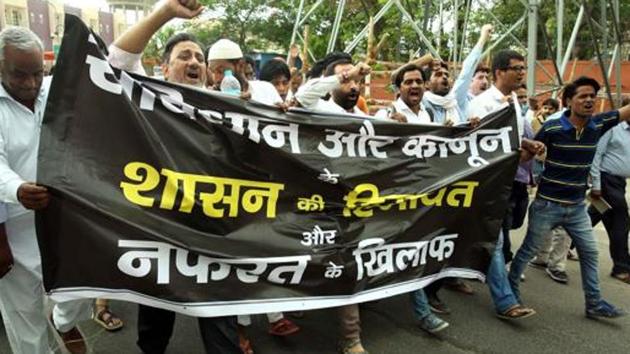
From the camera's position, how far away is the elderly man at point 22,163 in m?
2.44

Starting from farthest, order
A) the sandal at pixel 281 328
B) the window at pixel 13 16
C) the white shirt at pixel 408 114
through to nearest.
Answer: the window at pixel 13 16 < the white shirt at pixel 408 114 < the sandal at pixel 281 328

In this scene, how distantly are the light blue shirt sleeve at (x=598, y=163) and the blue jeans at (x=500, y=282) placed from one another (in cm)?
142

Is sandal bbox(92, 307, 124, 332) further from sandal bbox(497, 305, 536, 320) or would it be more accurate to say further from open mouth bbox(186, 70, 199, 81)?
sandal bbox(497, 305, 536, 320)

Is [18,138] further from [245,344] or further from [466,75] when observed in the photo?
[466,75]

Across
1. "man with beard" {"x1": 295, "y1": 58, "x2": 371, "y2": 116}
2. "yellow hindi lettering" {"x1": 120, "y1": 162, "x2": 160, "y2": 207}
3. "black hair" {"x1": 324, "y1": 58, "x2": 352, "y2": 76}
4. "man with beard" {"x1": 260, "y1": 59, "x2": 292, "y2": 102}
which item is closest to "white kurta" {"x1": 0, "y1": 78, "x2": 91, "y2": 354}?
"yellow hindi lettering" {"x1": 120, "y1": 162, "x2": 160, "y2": 207}

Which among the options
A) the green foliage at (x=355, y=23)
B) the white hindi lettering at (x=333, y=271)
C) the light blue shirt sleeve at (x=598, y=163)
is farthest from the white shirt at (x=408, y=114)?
the green foliage at (x=355, y=23)

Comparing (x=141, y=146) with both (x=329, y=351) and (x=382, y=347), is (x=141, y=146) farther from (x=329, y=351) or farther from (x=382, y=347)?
(x=382, y=347)

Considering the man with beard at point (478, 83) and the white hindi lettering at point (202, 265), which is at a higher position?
the man with beard at point (478, 83)

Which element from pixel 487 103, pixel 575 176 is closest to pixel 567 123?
pixel 575 176

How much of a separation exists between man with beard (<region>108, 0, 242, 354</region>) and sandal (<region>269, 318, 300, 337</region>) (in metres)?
0.70

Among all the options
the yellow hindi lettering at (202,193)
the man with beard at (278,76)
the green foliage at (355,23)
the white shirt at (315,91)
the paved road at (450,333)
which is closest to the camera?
the yellow hindi lettering at (202,193)

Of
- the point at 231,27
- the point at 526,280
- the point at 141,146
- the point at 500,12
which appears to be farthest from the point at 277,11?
the point at 141,146

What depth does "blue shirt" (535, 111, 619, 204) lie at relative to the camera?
12.4 ft

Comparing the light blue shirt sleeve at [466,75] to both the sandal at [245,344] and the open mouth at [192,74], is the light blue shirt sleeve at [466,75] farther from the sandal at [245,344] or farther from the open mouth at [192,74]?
the sandal at [245,344]
